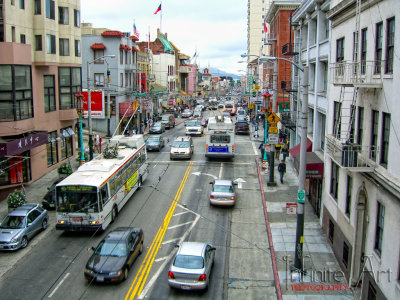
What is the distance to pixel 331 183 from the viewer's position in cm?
2197

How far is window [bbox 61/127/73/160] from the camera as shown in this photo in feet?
129

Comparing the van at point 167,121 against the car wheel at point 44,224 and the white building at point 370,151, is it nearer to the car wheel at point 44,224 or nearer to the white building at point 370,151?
the car wheel at point 44,224

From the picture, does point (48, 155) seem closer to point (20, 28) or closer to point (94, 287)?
point (20, 28)

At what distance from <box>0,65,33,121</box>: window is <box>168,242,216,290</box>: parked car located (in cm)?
1811

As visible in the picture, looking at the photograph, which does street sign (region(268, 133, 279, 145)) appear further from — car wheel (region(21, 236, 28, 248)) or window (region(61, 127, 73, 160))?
window (region(61, 127, 73, 160))

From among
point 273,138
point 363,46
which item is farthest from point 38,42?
point 363,46

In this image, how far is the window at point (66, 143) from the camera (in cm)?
3931

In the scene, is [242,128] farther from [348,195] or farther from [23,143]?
[348,195]

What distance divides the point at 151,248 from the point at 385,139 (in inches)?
470

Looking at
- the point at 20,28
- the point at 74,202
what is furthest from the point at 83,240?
the point at 20,28

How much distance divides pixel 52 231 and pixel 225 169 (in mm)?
18031

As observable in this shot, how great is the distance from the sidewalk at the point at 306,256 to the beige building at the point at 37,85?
16797 mm

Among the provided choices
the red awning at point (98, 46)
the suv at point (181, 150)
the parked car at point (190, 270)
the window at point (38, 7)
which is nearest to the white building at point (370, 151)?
the parked car at point (190, 270)

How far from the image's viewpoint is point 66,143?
A: 40.5 metres
